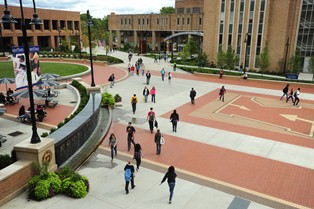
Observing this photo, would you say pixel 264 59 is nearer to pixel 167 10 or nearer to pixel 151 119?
pixel 151 119

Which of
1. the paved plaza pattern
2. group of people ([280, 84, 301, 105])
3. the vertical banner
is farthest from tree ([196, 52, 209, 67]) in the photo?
the vertical banner

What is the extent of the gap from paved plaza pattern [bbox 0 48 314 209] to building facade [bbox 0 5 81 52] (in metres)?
53.3

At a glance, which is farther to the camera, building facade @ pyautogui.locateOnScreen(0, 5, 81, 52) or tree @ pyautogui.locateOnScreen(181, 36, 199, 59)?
building facade @ pyautogui.locateOnScreen(0, 5, 81, 52)

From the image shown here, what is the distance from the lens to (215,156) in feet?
45.1

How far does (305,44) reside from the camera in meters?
43.5

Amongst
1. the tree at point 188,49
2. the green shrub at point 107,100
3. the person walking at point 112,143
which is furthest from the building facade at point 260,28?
the person walking at point 112,143

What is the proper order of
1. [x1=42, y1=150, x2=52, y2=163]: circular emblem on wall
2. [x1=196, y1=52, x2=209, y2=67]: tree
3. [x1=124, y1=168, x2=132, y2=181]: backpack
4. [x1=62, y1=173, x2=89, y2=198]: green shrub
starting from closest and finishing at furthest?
[x1=62, y1=173, x2=89, y2=198]: green shrub < [x1=124, y1=168, x2=132, y2=181]: backpack < [x1=42, y1=150, x2=52, y2=163]: circular emblem on wall < [x1=196, y1=52, x2=209, y2=67]: tree

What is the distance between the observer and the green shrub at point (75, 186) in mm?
9812

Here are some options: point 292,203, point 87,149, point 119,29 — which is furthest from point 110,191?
point 119,29

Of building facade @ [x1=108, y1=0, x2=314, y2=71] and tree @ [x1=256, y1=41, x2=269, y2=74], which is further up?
building facade @ [x1=108, y1=0, x2=314, y2=71]

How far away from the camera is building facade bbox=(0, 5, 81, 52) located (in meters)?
66.8

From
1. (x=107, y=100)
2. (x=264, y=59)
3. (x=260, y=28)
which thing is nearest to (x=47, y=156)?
(x=107, y=100)

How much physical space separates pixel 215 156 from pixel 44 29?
74755 mm

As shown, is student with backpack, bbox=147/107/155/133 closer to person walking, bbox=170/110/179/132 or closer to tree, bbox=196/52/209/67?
person walking, bbox=170/110/179/132
